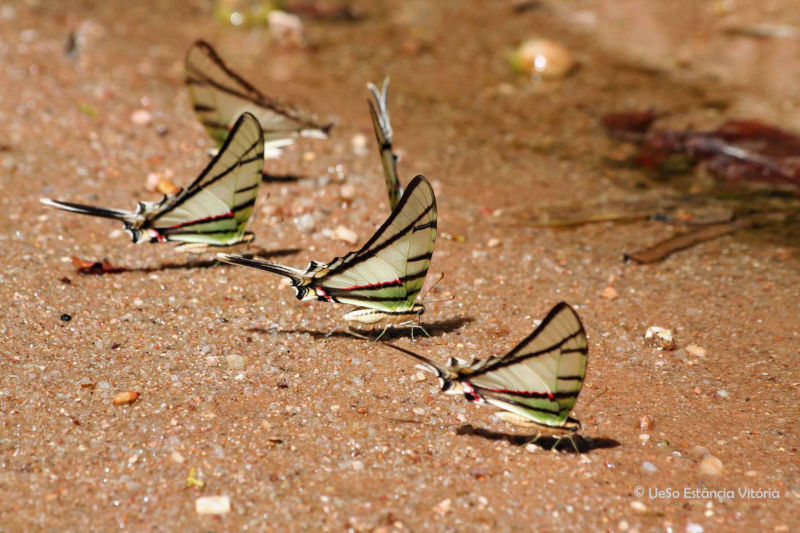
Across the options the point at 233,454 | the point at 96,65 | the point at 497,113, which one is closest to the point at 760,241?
the point at 497,113

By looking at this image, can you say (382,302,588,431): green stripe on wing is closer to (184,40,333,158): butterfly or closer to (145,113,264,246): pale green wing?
(145,113,264,246): pale green wing

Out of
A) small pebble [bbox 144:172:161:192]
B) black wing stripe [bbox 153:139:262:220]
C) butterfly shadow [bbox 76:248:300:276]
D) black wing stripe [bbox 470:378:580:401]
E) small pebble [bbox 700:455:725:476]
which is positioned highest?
black wing stripe [bbox 153:139:262:220]

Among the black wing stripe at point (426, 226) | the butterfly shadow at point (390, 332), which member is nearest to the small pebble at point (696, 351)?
the butterfly shadow at point (390, 332)

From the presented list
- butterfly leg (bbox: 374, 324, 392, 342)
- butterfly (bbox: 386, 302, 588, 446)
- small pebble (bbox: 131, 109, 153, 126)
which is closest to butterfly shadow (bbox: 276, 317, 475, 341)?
butterfly leg (bbox: 374, 324, 392, 342)

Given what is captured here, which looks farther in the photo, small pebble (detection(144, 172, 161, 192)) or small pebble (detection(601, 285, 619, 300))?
small pebble (detection(144, 172, 161, 192))

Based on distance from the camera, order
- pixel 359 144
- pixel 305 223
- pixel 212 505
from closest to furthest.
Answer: pixel 212 505 < pixel 305 223 < pixel 359 144

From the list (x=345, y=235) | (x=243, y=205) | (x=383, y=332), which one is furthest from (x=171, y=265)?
(x=383, y=332)

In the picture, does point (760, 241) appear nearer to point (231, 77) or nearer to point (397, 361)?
point (397, 361)

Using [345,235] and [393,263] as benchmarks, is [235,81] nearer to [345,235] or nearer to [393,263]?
[345,235]
